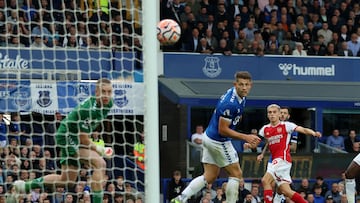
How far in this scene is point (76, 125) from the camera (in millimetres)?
10680

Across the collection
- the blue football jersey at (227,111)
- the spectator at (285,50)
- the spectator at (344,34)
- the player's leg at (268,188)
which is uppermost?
the spectator at (344,34)

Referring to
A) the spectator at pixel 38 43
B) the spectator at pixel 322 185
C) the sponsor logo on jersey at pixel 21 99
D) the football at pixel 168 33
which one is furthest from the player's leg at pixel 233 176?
the spectator at pixel 322 185

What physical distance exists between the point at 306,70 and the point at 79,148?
13125 millimetres

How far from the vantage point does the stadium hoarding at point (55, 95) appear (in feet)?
35.2

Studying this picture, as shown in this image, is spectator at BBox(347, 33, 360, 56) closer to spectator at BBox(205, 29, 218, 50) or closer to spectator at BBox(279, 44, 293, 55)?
spectator at BBox(279, 44, 293, 55)

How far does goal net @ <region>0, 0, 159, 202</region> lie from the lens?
32.9ft

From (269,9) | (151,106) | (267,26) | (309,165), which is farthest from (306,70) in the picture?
(151,106)

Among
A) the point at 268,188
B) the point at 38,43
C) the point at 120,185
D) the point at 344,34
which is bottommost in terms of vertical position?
the point at 268,188

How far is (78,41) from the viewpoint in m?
11.2

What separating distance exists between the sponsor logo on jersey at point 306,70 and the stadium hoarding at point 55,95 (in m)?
9.33

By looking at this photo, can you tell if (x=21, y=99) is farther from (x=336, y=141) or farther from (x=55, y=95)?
(x=336, y=141)

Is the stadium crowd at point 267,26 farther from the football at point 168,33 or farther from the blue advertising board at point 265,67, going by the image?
the football at point 168,33

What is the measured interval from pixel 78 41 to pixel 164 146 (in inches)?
444

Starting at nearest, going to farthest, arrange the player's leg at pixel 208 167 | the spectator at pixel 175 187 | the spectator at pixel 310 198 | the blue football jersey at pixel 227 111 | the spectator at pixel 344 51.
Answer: the blue football jersey at pixel 227 111, the player's leg at pixel 208 167, the spectator at pixel 310 198, the spectator at pixel 175 187, the spectator at pixel 344 51
